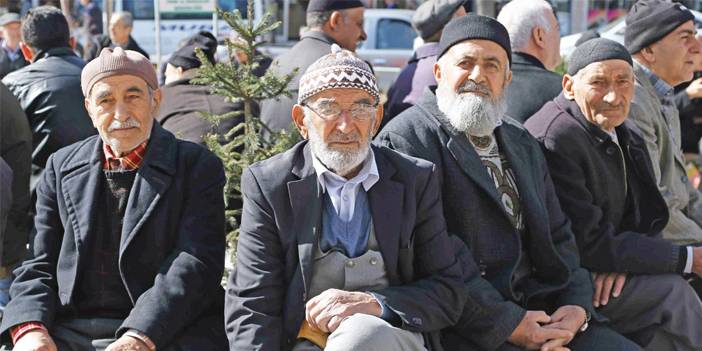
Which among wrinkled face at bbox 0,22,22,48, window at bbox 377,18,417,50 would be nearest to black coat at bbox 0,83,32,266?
wrinkled face at bbox 0,22,22,48

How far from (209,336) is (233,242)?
2.94ft

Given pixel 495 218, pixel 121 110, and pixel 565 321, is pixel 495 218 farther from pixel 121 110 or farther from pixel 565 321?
pixel 121 110

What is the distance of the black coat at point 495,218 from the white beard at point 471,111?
5 cm

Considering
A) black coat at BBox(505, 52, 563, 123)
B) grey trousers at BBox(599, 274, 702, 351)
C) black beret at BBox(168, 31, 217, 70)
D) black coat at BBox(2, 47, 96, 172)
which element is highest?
black coat at BBox(505, 52, 563, 123)

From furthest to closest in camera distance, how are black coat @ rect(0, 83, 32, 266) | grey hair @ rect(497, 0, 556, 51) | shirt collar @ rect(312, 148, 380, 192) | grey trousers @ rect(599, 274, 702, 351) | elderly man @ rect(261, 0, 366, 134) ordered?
elderly man @ rect(261, 0, 366, 134) → grey hair @ rect(497, 0, 556, 51) → black coat @ rect(0, 83, 32, 266) → grey trousers @ rect(599, 274, 702, 351) → shirt collar @ rect(312, 148, 380, 192)

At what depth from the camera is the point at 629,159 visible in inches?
186

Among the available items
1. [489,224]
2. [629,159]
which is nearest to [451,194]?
[489,224]

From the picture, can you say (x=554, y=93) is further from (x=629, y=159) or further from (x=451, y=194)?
(x=451, y=194)

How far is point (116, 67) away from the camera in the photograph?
3.83 meters

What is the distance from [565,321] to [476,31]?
4.36 feet

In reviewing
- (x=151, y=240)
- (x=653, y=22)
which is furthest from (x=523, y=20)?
(x=151, y=240)

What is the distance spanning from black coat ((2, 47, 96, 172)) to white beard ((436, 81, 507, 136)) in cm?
265

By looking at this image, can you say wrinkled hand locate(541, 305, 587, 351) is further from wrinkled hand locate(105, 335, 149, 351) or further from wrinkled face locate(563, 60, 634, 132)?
wrinkled hand locate(105, 335, 149, 351)

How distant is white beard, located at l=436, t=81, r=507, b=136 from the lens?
4.14 m
